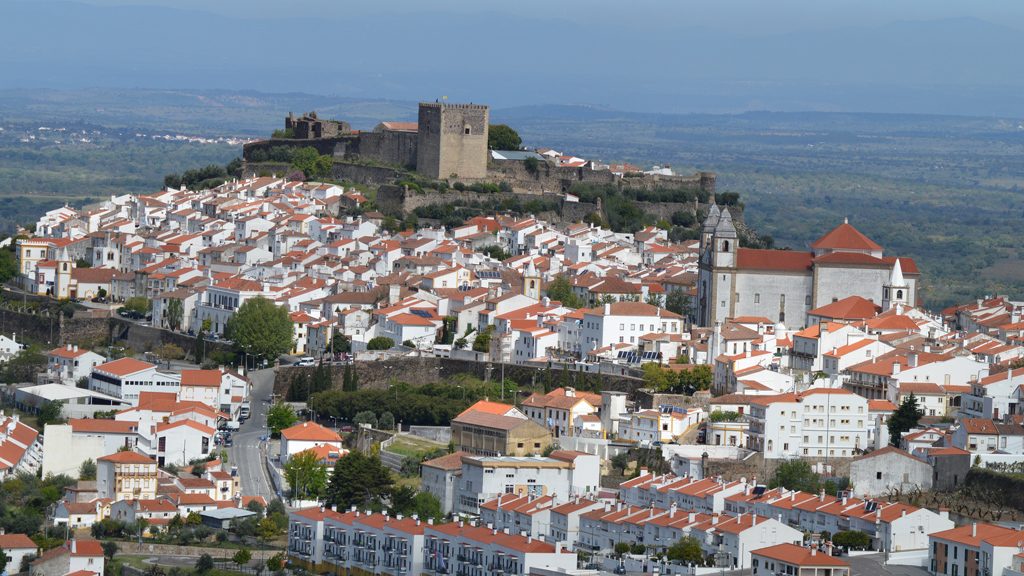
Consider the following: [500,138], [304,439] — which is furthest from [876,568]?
[500,138]

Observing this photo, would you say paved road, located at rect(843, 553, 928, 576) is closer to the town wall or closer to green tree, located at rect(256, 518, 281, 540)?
green tree, located at rect(256, 518, 281, 540)

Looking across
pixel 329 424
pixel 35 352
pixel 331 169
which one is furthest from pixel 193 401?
pixel 331 169

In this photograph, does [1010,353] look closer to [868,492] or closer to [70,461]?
[868,492]

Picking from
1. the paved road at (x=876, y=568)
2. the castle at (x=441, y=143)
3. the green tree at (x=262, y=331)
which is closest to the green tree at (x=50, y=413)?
the green tree at (x=262, y=331)

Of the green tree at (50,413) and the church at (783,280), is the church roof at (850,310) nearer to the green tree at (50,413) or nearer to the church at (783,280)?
the church at (783,280)

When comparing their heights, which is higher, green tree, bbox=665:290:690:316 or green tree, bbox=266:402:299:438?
green tree, bbox=665:290:690:316

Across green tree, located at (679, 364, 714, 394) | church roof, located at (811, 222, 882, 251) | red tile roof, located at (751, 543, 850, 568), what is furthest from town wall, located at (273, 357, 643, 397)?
red tile roof, located at (751, 543, 850, 568)
